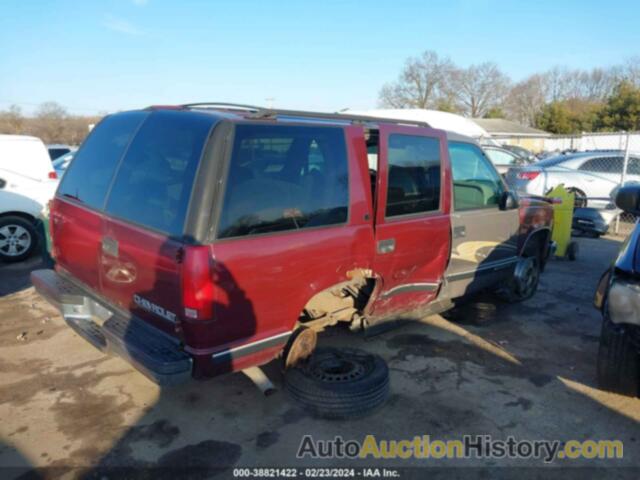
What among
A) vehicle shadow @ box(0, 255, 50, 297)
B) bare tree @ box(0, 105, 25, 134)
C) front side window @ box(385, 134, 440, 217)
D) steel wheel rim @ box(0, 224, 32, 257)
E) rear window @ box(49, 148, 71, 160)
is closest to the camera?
front side window @ box(385, 134, 440, 217)

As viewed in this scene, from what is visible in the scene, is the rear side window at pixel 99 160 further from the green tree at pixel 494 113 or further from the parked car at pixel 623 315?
the green tree at pixel 494 113

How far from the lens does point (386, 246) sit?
3639 millimetres

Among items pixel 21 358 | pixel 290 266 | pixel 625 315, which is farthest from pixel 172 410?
pixel 625 315

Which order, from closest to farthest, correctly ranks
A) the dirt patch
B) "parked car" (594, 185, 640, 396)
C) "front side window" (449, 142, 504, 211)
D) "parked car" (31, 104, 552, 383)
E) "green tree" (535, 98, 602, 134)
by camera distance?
1. "parked car" (31, 104, 552, 383)
2. "parked car" (594, 185, 640, 396)
3. the dirt patch
4. "front side window" (449, 142, 504, 211)
5. "green tree" (535, 98, 602, 134)

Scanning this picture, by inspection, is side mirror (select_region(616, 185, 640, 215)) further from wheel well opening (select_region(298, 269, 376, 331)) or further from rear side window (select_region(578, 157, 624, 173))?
rear side window (select_region(578, 157, 624, 173))

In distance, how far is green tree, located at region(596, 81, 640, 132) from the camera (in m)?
40.2

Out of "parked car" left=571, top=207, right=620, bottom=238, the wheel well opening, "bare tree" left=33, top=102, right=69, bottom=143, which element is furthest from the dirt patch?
"bare tree" left=33, top=102, right=69, bottom=143

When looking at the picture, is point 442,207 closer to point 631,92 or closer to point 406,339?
point 406,339

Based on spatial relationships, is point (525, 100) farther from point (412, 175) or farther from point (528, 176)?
point (412, 175)

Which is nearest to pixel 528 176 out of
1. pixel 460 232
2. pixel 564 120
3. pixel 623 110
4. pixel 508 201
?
pixel 508 201

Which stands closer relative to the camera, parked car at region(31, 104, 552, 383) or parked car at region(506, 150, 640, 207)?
parked car at region(31, 104, 552, 383)

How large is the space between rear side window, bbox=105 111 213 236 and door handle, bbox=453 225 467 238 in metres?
2.51

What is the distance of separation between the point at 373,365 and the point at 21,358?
2996 mm

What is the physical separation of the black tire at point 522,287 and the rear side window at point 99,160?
4.35m
